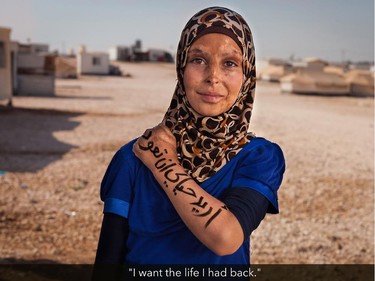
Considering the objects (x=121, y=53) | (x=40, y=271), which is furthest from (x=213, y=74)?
(x=121, y=53)

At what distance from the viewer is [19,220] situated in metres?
5.71

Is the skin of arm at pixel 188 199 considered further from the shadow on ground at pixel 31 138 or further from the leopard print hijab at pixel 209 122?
the shadow on ground at pixel 31 138

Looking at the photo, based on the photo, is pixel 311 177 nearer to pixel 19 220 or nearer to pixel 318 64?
pixel 19 220

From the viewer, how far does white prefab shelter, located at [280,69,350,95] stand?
1125 inches

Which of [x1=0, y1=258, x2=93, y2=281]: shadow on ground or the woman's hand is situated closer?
the woman's hand

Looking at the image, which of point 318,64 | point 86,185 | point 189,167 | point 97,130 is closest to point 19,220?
point 86,185

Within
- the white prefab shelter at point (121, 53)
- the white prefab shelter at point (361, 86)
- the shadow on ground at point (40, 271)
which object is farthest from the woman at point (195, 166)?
the white prefab shelter at point (121, 53)

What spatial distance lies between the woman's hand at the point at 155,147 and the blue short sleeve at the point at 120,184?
2.0 inches

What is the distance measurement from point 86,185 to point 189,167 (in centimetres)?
601

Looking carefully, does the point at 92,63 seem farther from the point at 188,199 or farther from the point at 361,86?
the point at 188,199

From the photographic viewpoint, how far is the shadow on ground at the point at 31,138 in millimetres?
8502

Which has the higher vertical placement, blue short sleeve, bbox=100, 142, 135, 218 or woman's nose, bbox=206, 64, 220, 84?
woman's nose, bbox=206, 64, 220, 84

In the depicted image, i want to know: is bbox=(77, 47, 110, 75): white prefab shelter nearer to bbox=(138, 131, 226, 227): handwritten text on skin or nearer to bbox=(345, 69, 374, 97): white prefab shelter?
bbox=(345, 69, 374, 97): white prefab shelter

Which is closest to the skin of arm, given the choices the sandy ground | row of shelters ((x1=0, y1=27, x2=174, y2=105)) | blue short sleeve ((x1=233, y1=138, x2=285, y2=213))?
blue short sleeve ((x1=233, y1=138, x2=285, y2=213))
